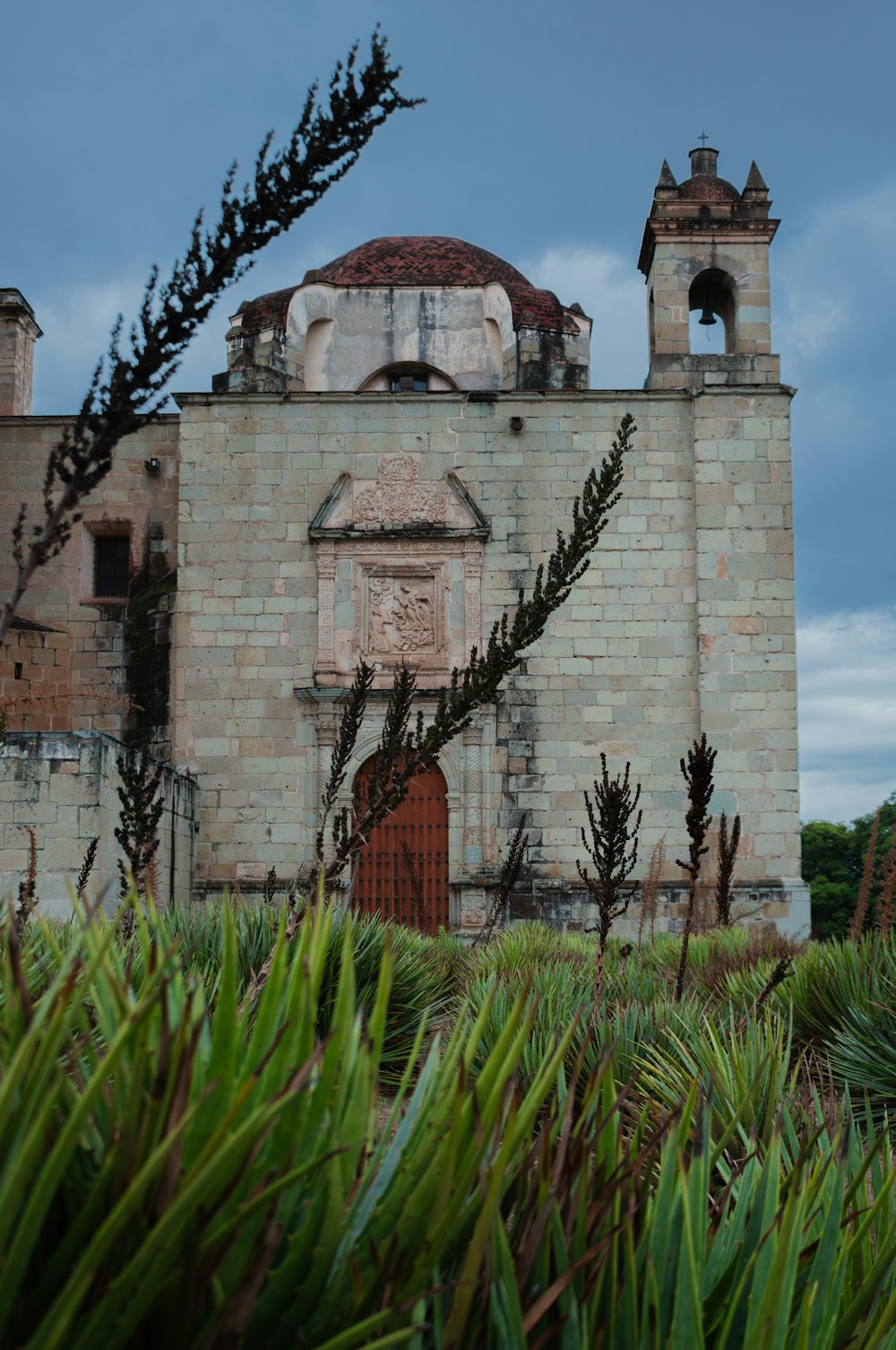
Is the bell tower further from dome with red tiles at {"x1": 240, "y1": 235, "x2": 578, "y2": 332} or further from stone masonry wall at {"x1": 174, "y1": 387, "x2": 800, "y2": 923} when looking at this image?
dome with red tiles at {"x1": 240, "y1": 235, "x2": 578, "y2": 332}

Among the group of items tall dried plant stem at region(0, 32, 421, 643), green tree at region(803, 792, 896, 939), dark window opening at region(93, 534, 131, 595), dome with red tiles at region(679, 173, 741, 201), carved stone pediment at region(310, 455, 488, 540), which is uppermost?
dome with red tiles at region(679, 173, 741, 201)

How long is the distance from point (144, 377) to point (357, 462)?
13193mm

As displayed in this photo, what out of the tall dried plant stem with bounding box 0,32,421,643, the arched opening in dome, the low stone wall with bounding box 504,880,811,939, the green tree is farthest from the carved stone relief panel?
the green tree

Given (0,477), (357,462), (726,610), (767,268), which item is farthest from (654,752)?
(0,477)

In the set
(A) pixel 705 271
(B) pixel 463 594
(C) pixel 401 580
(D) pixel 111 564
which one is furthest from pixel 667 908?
(D) pixel 111 564

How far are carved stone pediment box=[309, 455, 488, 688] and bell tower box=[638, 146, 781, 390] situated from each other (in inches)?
128

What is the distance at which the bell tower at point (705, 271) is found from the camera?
51.7ft

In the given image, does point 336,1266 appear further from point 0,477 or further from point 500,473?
point 0,477

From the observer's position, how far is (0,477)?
1622 cm

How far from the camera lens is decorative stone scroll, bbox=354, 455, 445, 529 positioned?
15492 millimetres

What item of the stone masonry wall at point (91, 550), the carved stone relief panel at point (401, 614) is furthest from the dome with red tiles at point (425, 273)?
the carved stone relief panel at point (401, 614)

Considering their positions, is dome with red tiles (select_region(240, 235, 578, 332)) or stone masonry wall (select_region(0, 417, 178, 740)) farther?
dome with red tiles (select_region(240, 235, 578, 332))

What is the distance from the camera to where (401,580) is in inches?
607

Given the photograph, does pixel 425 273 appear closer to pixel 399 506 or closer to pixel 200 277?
pixel 399 506
